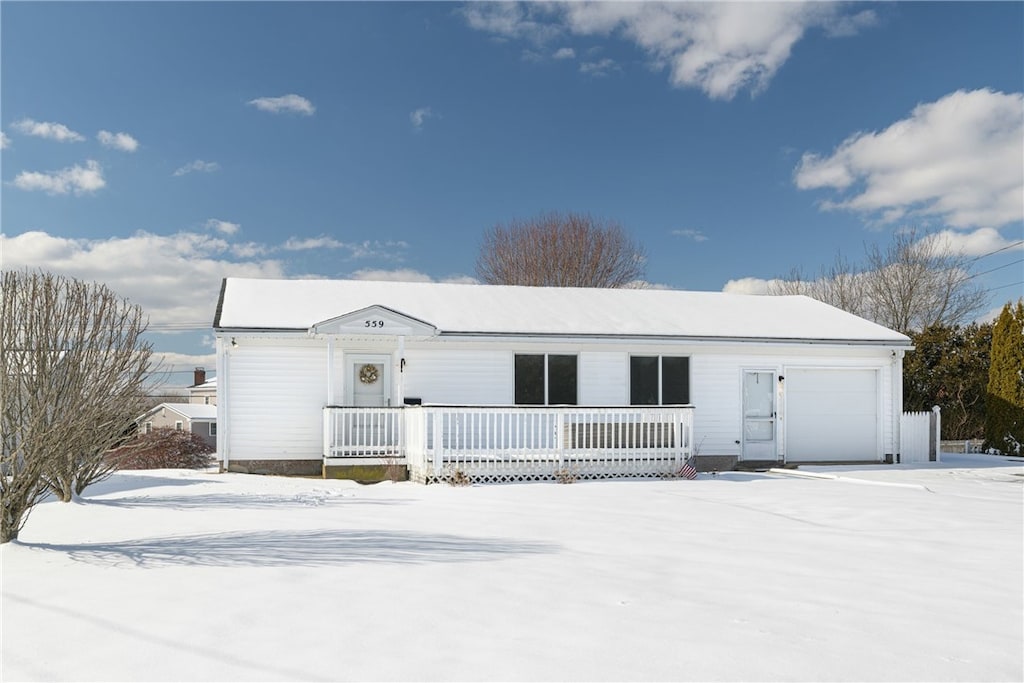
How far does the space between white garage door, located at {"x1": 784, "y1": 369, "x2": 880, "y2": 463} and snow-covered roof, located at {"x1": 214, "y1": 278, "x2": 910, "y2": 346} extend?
1013 millimetres

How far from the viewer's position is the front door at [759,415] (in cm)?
1697

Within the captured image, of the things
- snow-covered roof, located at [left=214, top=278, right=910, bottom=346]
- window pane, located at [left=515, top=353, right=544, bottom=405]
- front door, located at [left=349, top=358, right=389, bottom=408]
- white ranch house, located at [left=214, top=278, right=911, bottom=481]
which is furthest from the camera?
window pane, located at [left=515, top=353, right=544, bottom=405]

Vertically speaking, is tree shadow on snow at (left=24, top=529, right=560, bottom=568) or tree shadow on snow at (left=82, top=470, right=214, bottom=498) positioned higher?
tree shadow on snow at (left=24, top=529, right=560, bottom=568)

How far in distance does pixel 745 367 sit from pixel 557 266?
20450 mm

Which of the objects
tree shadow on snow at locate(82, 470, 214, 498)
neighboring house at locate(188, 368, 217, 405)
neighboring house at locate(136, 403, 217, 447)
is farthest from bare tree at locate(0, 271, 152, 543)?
neighboring house at locate(188, 368, 217, 405)

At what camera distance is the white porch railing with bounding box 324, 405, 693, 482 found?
1348 cm

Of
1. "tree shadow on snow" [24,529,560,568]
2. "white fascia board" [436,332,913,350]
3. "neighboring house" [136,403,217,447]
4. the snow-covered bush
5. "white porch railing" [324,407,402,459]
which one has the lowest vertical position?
"neighboring house" [136,403,217,447]

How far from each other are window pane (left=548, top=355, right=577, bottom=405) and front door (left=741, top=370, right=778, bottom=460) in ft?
13.1

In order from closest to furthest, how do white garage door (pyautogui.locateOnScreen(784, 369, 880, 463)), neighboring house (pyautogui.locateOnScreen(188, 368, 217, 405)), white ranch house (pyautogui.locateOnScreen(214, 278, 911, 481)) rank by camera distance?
1. white ranch house (pyautogui.locateOnScreen(214, 278, 911, 481))
2. white garage door (pyautogui.locateOnScreen(784, 369, 880, 463))
3. neighboring house (pyautogui.locateOnScreen(188, 368, 217, 405))

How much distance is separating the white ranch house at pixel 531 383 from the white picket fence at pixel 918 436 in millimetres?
305

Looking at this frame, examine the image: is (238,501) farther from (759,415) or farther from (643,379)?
(759,415)

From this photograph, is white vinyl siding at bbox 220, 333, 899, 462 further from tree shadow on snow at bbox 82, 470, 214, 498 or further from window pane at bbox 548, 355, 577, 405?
tree shadow on snow at bbox 82, 470, 214, 498

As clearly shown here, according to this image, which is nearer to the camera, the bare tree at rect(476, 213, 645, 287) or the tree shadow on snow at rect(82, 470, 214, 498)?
the tree shadow on snow at rect(82, 470, 214, 498)

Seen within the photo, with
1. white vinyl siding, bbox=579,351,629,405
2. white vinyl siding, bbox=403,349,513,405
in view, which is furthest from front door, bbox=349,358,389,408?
white vinyl siding, bbox=579,351,629,405
